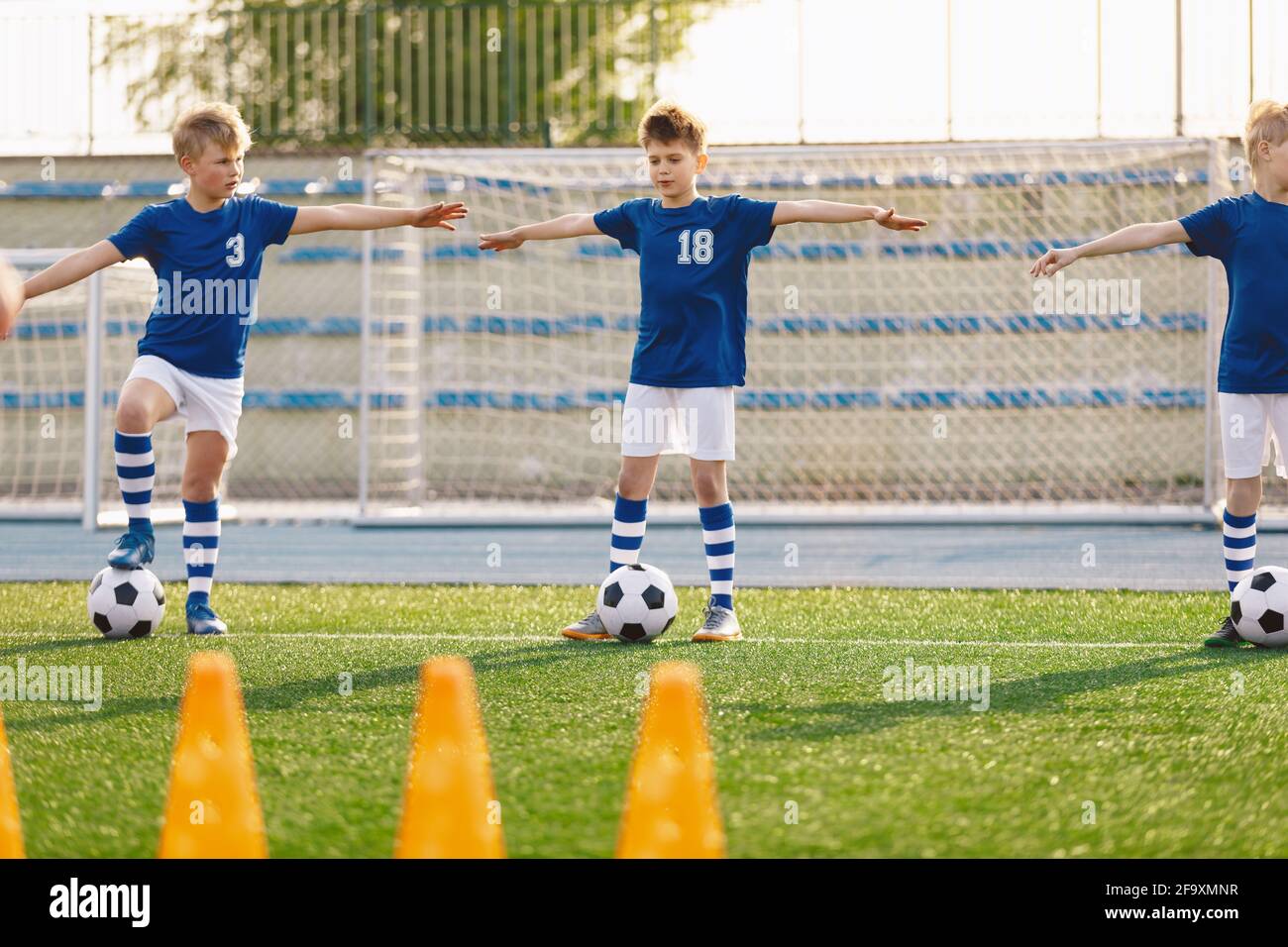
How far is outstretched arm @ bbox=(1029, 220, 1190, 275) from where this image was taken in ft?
14.3

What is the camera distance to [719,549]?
4.58 metres

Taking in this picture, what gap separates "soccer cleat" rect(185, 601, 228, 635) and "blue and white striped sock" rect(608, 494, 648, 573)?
1.28 meters

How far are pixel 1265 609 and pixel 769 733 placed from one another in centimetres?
192

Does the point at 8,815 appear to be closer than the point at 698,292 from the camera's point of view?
Yes

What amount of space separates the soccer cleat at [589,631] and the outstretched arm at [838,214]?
1392 millimetres

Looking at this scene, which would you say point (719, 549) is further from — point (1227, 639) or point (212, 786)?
point (212, 786)

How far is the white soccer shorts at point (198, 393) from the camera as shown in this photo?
4484 millimetres

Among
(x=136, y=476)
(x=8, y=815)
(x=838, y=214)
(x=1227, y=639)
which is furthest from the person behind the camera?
(x=136, y=476)

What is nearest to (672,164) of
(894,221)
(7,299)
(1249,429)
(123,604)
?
(894,221)

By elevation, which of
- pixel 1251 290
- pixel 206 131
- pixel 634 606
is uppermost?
pixel 206 131

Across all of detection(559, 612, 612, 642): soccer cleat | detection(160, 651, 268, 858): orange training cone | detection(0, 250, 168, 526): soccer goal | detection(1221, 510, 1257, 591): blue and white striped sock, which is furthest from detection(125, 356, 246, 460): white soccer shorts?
detection(0, 250, 168, 526): soccer goal

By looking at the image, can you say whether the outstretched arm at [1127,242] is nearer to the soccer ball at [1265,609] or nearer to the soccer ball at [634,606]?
the soccer ball at [1265,609]

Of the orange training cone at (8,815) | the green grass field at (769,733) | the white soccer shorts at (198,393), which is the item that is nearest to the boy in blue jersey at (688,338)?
the green grass field at (769,733)

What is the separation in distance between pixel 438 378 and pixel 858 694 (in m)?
9.19
